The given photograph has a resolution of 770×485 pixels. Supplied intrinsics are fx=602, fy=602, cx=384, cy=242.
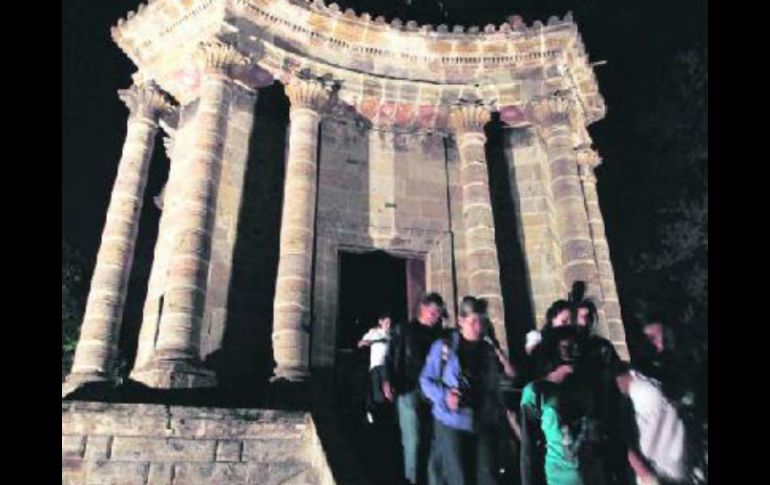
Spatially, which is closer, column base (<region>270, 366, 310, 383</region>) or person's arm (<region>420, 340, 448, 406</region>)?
person's arm (<region>420, 340, 448, 406</region>)

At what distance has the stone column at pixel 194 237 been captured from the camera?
31.5 ft

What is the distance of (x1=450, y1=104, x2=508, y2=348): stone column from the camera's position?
12.5 meters

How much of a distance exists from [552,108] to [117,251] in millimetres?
10301

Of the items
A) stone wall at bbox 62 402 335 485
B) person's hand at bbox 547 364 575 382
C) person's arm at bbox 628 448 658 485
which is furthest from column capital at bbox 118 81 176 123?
person's arm at bbox 628 448 658 485

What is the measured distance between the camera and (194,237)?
10.7 meters

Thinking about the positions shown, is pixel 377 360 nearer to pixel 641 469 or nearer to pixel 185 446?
pixel 185 446

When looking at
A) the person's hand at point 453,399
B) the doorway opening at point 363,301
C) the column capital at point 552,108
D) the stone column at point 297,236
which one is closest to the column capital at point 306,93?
the stone column at point 297,236

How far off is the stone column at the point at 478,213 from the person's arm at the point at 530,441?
7283mm

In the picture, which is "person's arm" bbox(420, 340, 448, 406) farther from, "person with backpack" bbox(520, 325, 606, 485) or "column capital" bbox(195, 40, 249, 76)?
"column capital" bbox(195, 40, 249, 76)

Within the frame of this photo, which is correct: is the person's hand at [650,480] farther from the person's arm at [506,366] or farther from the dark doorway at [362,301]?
the dark doorway at [362,301]

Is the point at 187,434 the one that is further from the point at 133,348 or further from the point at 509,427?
the point at 133,348

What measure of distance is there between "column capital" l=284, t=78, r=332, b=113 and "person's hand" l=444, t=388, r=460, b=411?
908cm

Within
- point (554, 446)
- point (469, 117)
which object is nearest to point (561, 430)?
A: point (554, 446)
